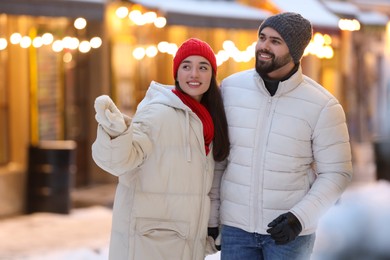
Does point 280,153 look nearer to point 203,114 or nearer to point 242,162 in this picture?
point 242,162

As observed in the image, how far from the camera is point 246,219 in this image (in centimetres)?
443

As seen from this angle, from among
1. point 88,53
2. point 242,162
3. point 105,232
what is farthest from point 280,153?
point 88,53

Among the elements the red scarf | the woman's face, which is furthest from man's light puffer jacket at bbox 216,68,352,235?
the woman's face

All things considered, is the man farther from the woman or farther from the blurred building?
the blurred building

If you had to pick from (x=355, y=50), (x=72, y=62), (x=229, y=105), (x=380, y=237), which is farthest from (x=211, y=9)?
(x=355, y=50)

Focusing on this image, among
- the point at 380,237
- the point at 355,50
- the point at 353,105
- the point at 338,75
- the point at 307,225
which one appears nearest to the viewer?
the point at 380,237

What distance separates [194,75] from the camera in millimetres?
4488

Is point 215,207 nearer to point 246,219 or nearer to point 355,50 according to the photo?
point 246,219

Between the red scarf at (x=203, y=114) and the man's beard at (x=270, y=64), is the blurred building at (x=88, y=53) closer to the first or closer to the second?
the red scarf at (x=203, y=114)

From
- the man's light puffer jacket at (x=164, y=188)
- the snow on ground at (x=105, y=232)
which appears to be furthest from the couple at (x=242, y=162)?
the snow on ground at (x=105, y=232)

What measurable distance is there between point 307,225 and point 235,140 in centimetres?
A: 53

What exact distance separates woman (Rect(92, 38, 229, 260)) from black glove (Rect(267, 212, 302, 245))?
378 mm

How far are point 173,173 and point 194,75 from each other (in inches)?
19.4

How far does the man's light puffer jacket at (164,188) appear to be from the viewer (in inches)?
171
